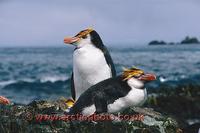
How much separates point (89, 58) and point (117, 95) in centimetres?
132

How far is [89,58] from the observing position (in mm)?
10211

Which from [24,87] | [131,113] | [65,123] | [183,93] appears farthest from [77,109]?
[24,87]

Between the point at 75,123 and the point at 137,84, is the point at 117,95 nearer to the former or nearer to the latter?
the point at 137,84

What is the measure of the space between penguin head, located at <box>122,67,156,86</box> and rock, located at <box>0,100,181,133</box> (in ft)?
1.97

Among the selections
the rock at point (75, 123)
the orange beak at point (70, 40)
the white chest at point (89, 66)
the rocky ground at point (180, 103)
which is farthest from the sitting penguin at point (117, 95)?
the rocky ground at point (180, 103)

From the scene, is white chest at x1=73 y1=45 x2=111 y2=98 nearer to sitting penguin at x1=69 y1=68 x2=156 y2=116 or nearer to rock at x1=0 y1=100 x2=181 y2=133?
rock at x1=0 y1=100 x2=181 y2=133

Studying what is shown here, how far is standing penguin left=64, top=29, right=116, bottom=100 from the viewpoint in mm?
10211

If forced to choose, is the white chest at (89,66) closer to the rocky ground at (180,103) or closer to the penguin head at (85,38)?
the penguin head at (85,38)

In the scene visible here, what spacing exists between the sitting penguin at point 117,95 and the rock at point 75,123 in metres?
0.20

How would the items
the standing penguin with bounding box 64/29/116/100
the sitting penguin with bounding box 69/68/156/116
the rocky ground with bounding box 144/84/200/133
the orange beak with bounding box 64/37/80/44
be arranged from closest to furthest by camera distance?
1. the sitting penguin with bounding box 69/68/156/116
2. the orange beak with bounding box 64/37/80/44
3. the standing penguin with bounding box 64/29/116/100
4. the rocky ground with bounding box 144/84/200/133

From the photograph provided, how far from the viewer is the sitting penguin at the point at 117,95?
902 cm

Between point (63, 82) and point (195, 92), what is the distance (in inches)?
693

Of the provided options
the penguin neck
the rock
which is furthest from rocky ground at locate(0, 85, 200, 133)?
the penguin neck

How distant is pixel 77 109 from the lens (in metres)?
9.24
